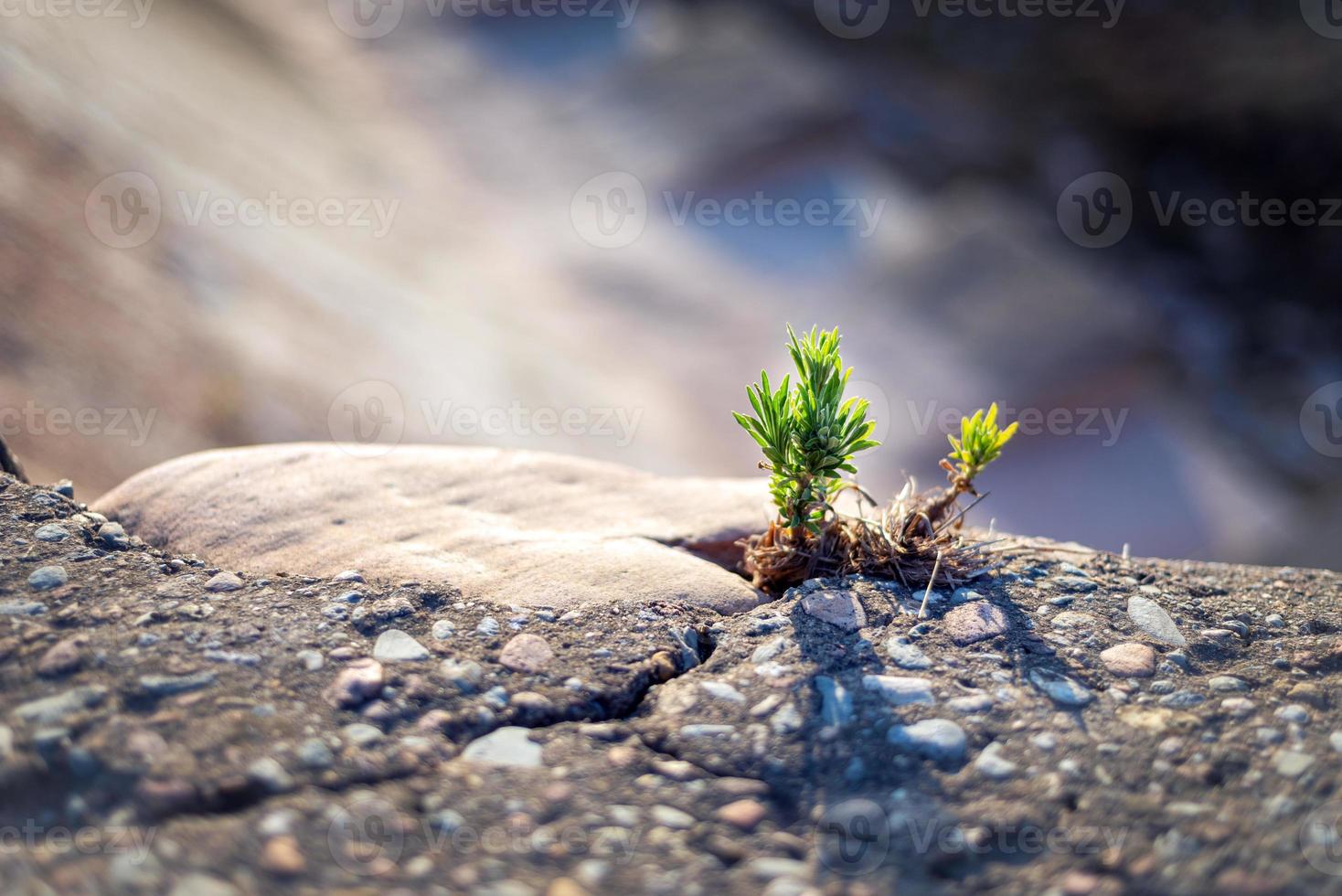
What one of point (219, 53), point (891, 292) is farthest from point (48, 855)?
point (219, 53)

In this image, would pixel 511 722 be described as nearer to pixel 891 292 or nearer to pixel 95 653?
pixel 95 653

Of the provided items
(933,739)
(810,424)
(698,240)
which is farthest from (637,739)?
(698,240)

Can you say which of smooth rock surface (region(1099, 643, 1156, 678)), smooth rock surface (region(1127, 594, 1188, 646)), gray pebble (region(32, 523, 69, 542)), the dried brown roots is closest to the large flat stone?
the dried brown roots

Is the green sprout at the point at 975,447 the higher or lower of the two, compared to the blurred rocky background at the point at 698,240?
lower

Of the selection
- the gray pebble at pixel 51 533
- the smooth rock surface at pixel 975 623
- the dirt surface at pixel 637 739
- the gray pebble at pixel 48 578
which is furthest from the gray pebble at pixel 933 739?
the gray pebble at pixel 51 533

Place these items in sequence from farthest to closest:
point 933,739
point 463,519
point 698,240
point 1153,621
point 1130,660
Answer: point 698,240 < point 463,519 < point 1153,621 < point 1130,660 < point 933,739

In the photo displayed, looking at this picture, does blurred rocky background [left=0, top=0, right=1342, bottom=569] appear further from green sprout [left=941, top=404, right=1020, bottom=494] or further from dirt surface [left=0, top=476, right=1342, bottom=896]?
green sprout [left=941, top=404, right=1020, bottom=494]

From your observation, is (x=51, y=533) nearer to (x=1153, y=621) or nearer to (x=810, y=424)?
(x=810, y=424)

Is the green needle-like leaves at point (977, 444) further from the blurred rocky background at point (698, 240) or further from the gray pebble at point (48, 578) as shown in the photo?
the blurred rocky background at point (698, 240)
